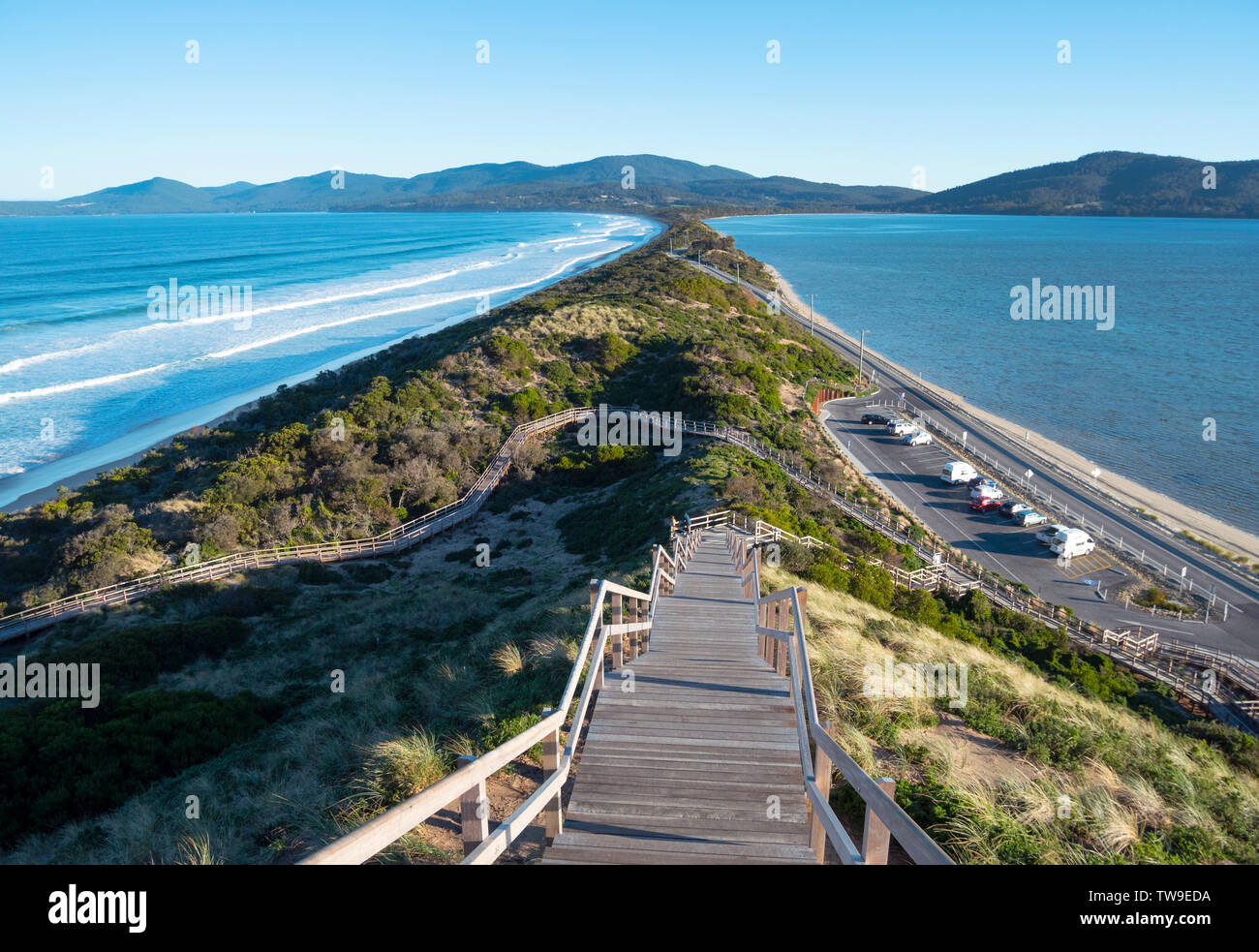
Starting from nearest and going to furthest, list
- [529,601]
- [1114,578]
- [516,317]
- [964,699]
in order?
[964,699], [529,601], [1114,578], [516,317]

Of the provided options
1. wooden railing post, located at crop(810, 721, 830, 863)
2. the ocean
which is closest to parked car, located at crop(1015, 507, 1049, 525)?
wooden railing post, located at crop(810, 721, 830, 863)

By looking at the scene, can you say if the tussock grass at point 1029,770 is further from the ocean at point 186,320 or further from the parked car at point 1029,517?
the ocean at point 186,320

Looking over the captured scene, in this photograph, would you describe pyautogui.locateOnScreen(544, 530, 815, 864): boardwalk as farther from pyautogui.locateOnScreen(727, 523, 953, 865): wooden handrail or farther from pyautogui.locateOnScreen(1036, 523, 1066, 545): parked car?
pyautogui.locateOnScreen(1036, 523, 1066, 545): parked car

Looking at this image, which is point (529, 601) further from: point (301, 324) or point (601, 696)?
point (301, 324)

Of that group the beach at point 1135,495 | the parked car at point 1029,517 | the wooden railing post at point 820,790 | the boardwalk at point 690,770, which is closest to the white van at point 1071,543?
the parked car at point 1029,517
